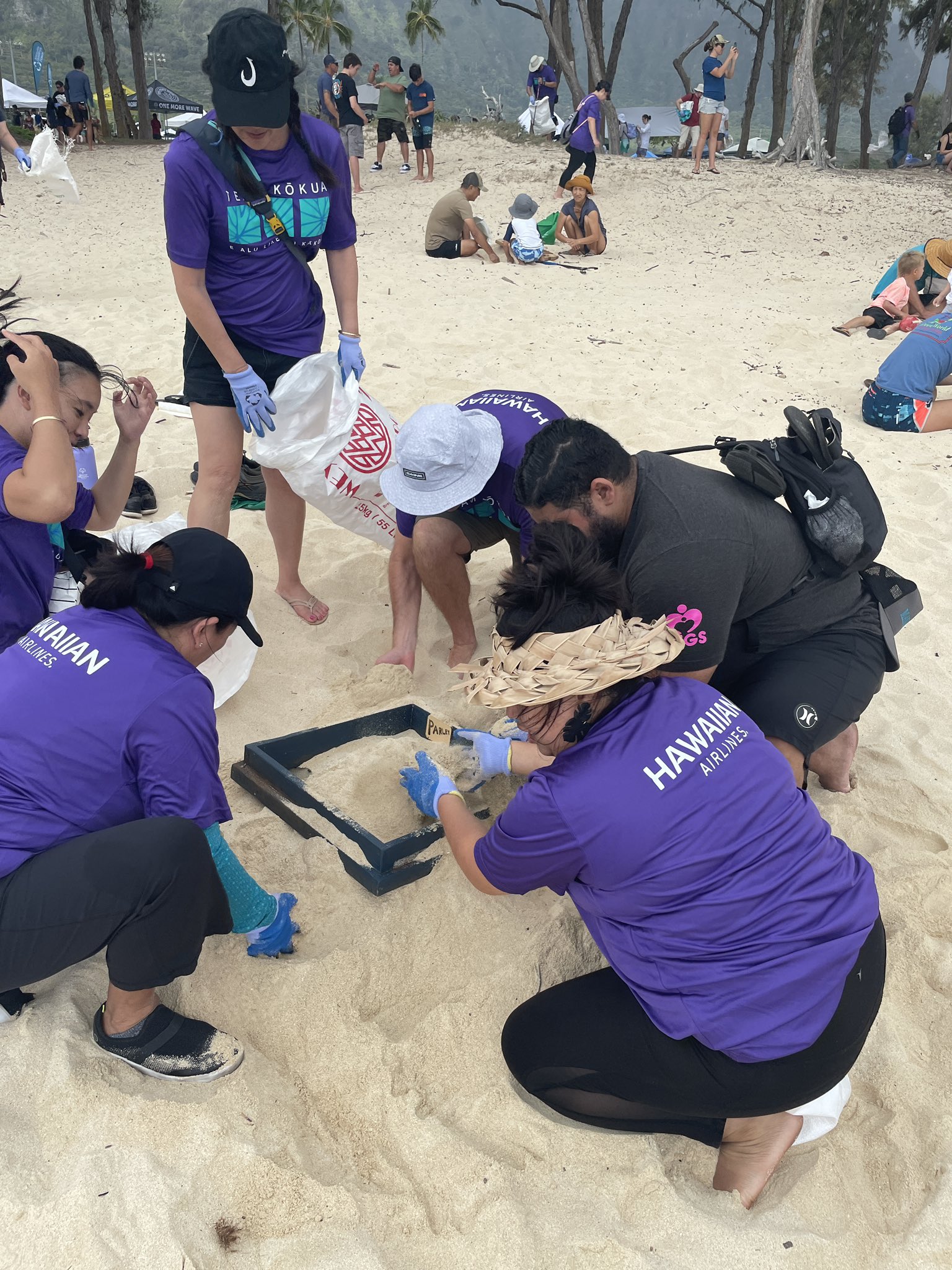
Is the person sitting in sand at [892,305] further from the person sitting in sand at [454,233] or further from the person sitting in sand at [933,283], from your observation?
the person sitting in sand at [454,233]

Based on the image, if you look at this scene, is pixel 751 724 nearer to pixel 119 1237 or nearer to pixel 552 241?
pixel 119 1237

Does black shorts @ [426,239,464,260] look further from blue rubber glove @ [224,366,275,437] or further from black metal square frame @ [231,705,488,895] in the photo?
black metal square frame @ [231,705,488,895]

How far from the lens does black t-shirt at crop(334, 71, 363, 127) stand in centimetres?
1038

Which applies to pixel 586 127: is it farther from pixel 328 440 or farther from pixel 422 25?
pixel 422 25

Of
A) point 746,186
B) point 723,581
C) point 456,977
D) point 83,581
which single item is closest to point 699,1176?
point 456,977

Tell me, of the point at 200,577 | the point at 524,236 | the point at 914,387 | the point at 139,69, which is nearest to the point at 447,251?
the point at 524,236

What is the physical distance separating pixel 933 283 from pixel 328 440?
542 cm

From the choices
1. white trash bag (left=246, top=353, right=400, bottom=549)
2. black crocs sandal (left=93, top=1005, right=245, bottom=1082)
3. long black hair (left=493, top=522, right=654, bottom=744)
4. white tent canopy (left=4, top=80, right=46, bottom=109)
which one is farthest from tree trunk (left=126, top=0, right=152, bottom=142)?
black crocs sandal (left=93, top=1005, right=245, bottom=1082)

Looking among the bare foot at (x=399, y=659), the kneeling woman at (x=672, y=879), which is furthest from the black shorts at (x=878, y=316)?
the kneeling woman at (x=672, y=879)

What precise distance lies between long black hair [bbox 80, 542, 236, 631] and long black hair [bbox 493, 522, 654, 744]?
0.57 m

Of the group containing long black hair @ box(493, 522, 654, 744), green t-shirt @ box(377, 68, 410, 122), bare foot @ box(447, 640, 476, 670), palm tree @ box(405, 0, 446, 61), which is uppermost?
palm tree @ box(405, 0, 446, 61)

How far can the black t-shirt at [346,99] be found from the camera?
34.1ft

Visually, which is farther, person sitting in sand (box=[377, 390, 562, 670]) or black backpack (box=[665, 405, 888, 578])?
person sitting in sand (box=[377, 390, 562, 670])

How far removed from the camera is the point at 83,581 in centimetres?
236
